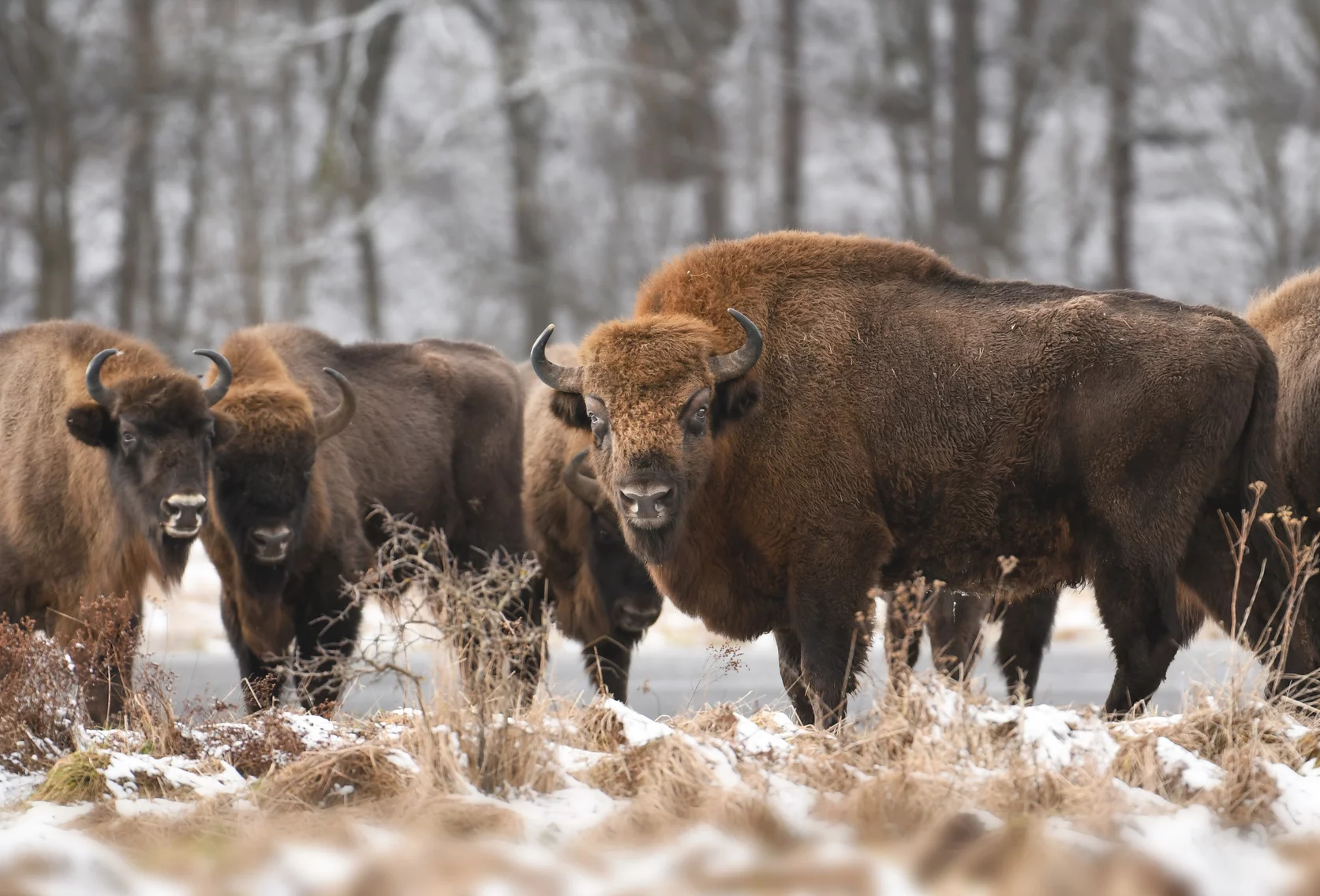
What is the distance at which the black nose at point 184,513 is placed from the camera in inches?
322

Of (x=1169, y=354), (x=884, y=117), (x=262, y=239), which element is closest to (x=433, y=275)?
(x=262, y=239)

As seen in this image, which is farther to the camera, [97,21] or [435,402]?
[97,21]

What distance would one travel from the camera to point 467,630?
22.5 feet

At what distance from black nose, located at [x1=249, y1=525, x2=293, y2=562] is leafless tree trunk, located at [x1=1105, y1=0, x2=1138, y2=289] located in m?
20.1

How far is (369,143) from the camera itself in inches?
1080

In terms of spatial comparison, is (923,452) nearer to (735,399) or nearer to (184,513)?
(735,399)

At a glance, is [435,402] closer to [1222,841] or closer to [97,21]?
[1222,841]

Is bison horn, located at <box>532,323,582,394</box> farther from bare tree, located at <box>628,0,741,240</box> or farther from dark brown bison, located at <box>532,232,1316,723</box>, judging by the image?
bare tree, located at <box>628,0,741,240</box>

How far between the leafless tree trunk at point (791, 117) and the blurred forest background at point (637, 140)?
0.21 ft

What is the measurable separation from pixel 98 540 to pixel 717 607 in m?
3.63

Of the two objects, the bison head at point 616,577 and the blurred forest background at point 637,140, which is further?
the blurred forest background at point 637,140

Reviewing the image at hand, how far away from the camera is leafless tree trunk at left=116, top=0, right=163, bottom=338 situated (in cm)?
2656

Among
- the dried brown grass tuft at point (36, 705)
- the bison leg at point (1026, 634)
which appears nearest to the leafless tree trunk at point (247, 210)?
the bison leg at point (1026, 634)

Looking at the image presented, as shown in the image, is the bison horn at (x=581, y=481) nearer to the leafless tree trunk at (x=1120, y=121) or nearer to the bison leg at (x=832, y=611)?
the bison leg at (x=832, y=611)
